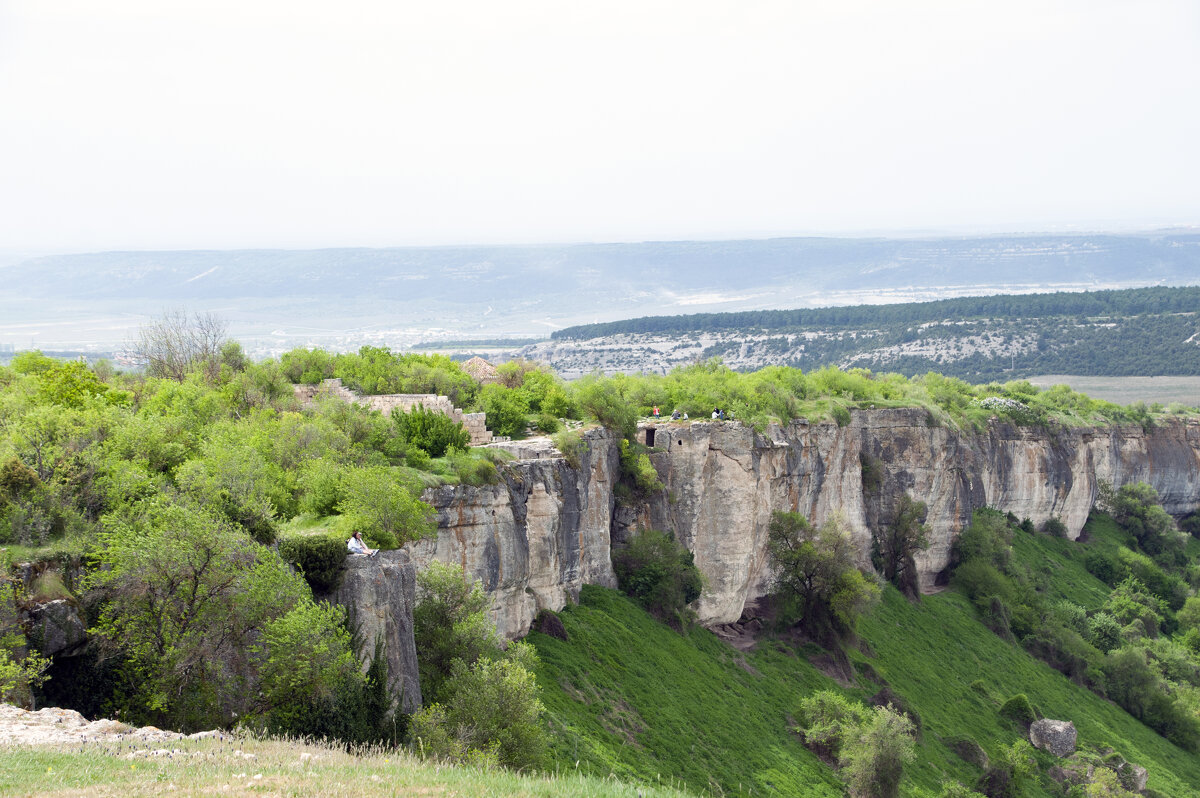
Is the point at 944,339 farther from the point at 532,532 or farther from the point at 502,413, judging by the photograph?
the point at 532,532

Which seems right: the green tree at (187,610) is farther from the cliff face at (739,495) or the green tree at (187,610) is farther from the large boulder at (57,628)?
the cliff face at (739,495)

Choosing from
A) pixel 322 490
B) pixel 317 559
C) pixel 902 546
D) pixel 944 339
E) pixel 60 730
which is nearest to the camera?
pixel 60 730

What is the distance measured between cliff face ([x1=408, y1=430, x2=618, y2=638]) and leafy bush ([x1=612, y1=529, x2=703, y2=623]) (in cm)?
108

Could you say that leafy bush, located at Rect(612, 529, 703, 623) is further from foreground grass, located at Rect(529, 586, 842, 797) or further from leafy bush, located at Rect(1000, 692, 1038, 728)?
leafy bush, located at Rect(1000, 692, 1038, 728)

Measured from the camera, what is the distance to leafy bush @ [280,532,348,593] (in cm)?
2484

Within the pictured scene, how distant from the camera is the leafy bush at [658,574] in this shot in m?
44.9

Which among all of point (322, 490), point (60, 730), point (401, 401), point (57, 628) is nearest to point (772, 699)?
point (401, 401)

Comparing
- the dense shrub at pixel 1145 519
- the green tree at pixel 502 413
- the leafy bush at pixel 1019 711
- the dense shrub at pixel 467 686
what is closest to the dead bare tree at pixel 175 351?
the green tree at pixel 502 413

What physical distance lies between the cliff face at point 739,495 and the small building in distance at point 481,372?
10.9 m

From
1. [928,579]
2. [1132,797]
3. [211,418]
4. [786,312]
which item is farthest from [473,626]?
[786,312]

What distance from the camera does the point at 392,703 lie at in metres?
25.1

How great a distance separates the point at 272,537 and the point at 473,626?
5915mm

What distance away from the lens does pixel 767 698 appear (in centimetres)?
4447

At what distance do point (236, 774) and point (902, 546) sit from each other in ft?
167
